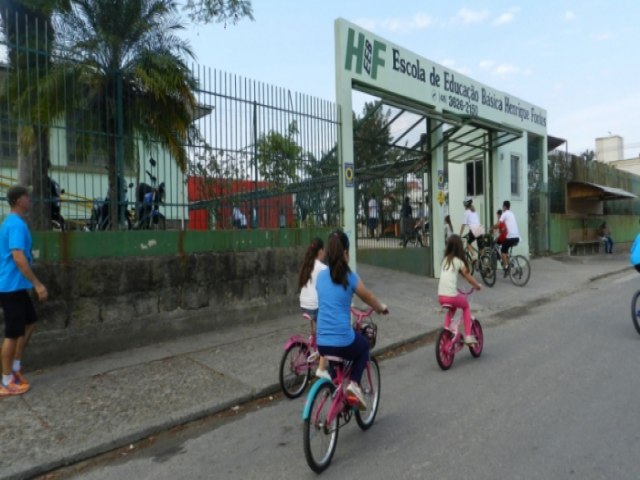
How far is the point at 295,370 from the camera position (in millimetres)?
5246

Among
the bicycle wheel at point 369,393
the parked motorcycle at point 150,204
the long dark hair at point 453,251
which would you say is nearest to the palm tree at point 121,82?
the parked motorcycle at point 150,204

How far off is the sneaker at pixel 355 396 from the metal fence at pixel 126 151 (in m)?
4.15

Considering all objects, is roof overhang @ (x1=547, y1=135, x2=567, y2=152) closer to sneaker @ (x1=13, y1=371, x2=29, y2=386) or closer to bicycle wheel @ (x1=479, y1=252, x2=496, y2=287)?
bicycle wheel @ (x1=479, y1=252, x2=496, y2=287)

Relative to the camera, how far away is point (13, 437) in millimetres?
4117

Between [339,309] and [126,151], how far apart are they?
169 inches

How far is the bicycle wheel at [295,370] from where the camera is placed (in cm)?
514

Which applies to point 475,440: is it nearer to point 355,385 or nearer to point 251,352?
point 355,385

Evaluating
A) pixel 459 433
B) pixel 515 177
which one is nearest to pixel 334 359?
pixel 459 433

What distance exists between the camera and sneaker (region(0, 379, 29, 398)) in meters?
4.92

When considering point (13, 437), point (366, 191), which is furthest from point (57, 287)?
point (366, 191)

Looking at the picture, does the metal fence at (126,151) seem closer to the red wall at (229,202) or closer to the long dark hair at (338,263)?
the red wall at (229,202)

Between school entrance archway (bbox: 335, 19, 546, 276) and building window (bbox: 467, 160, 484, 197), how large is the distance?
70 centimetres

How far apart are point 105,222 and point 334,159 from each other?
460cm

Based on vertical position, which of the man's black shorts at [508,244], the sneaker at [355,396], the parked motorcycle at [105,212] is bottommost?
the sneaker at [355,396]
